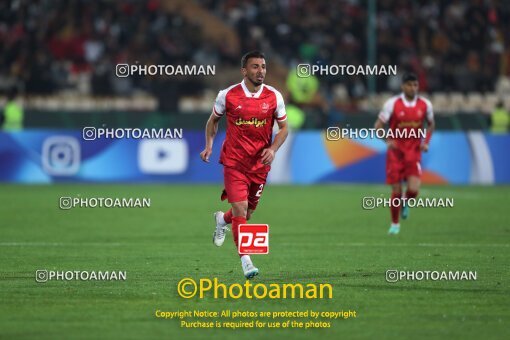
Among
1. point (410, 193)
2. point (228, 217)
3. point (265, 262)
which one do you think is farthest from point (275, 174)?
point (228, 217)

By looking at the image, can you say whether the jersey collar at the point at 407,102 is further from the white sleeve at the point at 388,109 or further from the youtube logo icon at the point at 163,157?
the youtube logo icon at the point at 163,157

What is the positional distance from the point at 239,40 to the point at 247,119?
24045 millimetres

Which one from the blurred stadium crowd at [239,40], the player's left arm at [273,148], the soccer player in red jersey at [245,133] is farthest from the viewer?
the blurred stadium crowd at [239,40]

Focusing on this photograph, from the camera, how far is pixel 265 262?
13.8 m

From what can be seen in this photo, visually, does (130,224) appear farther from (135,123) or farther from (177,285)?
(135,123)

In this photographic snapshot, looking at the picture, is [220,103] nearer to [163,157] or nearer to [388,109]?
[388,109]

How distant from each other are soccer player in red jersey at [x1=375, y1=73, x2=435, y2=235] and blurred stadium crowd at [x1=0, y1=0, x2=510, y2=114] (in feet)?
46.9

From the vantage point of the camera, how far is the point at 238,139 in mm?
12375

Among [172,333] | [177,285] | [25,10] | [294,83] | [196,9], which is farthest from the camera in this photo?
[196,9]

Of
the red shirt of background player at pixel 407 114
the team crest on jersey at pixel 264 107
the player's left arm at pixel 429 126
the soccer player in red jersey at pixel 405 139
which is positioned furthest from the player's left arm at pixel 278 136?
the player's left arm at pixel 429 126

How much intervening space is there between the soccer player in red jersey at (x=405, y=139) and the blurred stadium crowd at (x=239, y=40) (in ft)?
46.9

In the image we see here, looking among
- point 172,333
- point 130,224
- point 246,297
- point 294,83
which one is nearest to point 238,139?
point 246,297

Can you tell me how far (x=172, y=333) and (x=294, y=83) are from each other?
23774 mm

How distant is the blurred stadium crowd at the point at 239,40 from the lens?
33.7m
